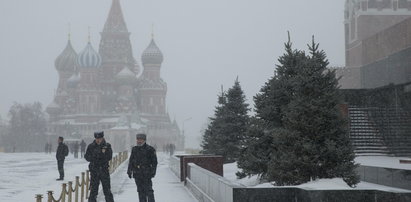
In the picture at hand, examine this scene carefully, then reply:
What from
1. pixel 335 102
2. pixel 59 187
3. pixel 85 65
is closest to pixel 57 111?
pixel 85 65

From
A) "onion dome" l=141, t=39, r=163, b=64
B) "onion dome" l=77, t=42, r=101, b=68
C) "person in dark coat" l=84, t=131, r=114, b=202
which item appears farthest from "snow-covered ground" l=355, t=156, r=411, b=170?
"onion dome" l=141, t=39, r=163, b=64

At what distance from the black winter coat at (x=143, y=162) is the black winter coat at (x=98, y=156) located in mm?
1031

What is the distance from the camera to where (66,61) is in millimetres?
129875

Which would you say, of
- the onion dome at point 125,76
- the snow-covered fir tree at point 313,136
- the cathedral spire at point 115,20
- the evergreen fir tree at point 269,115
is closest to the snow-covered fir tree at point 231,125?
the evergreen fir tree at point 269,115

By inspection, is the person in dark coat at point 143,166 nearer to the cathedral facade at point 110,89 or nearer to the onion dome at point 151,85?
the cathedral facade at point 110,89

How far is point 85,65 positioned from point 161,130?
1923 cm

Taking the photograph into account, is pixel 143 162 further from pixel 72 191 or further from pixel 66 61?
pixel 66 61

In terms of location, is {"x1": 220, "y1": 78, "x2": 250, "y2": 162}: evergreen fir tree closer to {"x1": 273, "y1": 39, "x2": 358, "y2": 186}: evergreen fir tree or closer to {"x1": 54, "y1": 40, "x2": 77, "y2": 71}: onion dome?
{"x1": 273, "y1": 39, "x2": 358, "y2": 186}: evergreen fir tree

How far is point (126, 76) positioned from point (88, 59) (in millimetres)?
7908

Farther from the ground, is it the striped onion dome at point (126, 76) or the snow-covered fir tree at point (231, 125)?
the striped onion dome at point (126, 76)

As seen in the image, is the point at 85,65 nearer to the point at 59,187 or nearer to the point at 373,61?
the point at 373,61

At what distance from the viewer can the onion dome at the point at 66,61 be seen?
130000 mm

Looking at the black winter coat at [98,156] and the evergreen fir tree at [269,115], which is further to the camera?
the evergreen fir tree at [269,115]

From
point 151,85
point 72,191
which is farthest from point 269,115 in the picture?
point 151,85
